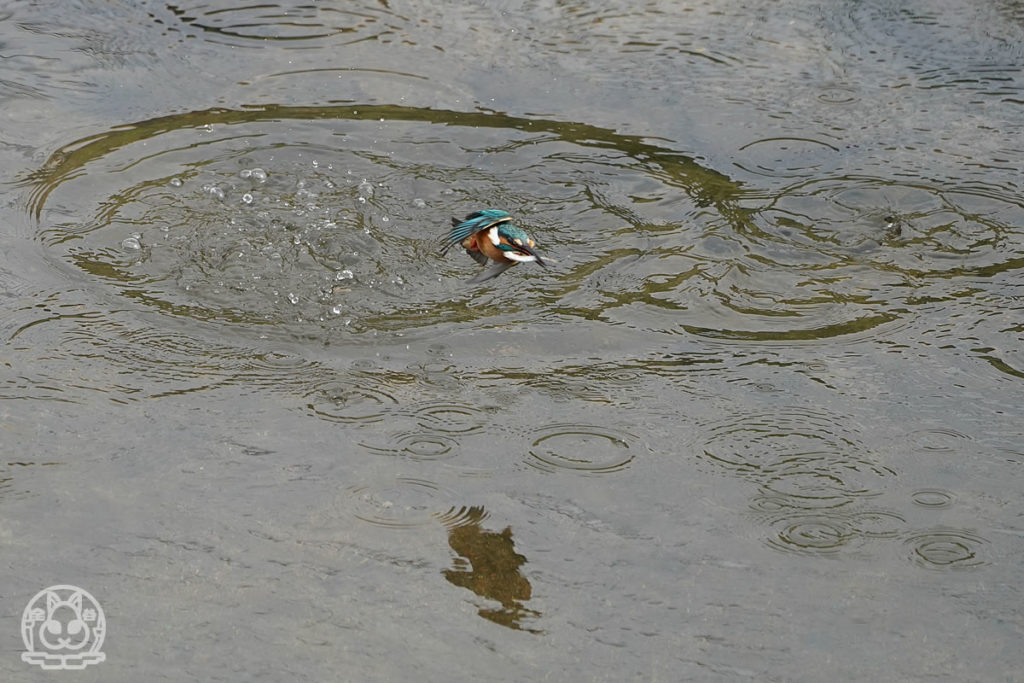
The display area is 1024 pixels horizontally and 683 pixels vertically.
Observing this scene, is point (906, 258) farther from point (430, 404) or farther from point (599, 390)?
point (430, 404)

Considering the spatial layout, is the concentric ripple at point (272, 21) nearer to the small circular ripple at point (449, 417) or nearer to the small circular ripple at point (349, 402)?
the small circular ripple at point (349, 402)

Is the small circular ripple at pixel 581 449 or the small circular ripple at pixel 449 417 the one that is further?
the small circular ripple at pixel 449 417

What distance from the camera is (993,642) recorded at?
3633 mm

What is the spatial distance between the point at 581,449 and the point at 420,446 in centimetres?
56

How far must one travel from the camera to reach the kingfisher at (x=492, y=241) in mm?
5057

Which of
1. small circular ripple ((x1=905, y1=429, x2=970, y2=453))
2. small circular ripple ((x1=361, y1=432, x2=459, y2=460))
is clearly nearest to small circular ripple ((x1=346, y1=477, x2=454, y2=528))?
small circular ripple ((x1=361, y1=432, x2=459, y2=460))

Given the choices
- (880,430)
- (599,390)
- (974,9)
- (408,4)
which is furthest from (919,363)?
(408,4)

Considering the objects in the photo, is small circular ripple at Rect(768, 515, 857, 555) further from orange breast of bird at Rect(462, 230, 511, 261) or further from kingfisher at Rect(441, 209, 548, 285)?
orange breast of bird at Rect(462, 230, 511, 261)

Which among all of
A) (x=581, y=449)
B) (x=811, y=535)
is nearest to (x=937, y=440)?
(x=811, y=535)

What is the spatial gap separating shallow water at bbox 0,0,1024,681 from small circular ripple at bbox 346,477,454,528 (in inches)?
0.4

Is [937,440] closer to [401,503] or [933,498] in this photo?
[933,498]
